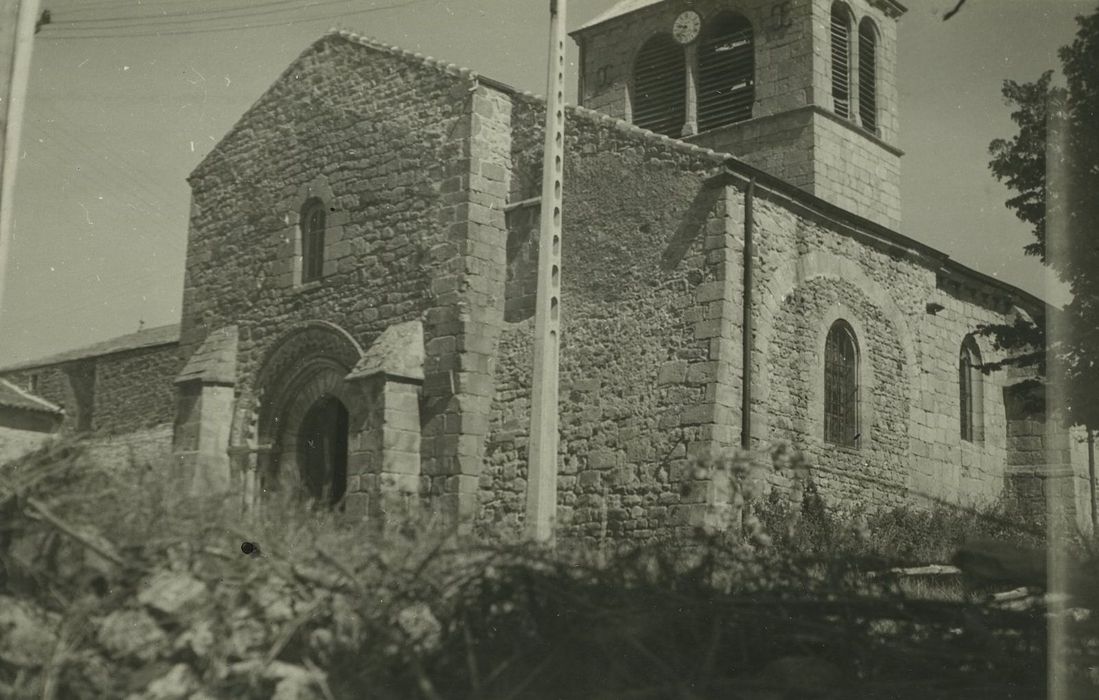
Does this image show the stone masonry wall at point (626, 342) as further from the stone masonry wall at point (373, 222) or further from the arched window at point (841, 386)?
the arched window at point (841, 386)

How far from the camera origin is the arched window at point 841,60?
20.6 m

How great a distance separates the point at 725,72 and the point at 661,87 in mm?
1314

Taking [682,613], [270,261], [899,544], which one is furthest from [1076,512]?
[682,613]

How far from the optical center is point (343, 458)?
15.6 meters

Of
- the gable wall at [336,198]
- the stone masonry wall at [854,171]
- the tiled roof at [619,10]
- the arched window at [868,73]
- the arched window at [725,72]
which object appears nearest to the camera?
the gable wall at [336,198]

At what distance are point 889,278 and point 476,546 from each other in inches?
515

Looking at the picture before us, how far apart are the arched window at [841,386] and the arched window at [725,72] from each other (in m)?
6.82

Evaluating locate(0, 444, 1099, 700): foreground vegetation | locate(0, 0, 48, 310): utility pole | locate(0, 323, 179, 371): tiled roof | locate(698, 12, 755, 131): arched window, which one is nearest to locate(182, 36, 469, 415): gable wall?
locate(0, 323, 179, 371): tiled roof

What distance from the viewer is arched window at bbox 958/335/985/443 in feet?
57.7

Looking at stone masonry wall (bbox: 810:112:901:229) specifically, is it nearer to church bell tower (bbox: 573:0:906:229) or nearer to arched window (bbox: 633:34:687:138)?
church bell tower (bbox: 573:0:906:229)

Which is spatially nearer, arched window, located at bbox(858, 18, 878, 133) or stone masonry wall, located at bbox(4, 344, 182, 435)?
arched window, located at bbox(858, 18, 878, 133)

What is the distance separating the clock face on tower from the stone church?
147 cm

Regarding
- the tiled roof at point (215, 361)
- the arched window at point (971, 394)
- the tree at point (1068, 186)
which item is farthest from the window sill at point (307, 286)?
the arched window at point (971, 394)

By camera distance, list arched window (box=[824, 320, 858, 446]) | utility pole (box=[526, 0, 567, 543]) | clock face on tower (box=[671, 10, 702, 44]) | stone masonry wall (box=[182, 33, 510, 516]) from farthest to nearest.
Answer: clock face on tower (box=[671, 10, 702, 44]) → arched window (box=[824, 320, 858, 446]) → stone masonry wall (box=[182, 33, 510, 516]) → utility pole (box=[526, 0, 567, 543])
